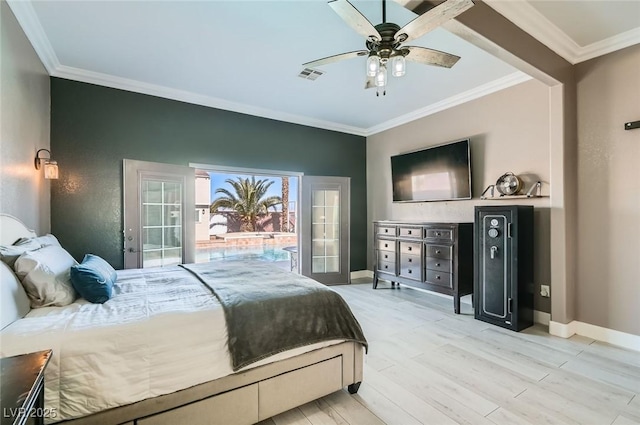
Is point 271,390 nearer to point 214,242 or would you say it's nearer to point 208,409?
point 208,409

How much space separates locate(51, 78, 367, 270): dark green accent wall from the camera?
3531 mm

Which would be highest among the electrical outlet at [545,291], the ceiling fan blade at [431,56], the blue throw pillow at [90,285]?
the ceiling fan blade at [431,56]

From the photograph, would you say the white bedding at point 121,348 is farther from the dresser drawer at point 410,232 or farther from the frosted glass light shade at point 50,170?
the dresser drawer at point 410,232

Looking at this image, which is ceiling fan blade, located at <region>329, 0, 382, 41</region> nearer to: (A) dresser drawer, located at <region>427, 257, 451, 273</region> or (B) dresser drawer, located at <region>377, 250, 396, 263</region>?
(A) dresser drawer, located at <region>427, 257, 451, 273</region>

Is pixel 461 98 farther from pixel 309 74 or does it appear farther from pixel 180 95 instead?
pixel 180 95

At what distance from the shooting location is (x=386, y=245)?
4934 millimetres

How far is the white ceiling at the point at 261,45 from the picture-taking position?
2453mm

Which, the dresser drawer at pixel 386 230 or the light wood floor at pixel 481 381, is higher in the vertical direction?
the dresser drawer at pixel 386 230

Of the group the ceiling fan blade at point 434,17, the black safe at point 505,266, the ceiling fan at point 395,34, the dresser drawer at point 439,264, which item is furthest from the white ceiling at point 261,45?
the dresser drawer at point 439,264

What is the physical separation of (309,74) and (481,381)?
356cm

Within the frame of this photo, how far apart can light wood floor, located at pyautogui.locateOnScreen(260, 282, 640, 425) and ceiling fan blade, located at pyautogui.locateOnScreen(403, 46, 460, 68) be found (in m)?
2.53

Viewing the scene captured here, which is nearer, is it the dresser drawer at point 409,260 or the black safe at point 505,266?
the black safe at point 505,266

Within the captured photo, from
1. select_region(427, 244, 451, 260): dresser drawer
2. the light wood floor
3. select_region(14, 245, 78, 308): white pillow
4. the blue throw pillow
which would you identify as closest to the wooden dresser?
select_region(427, 244, 451, 260): dresser drawer

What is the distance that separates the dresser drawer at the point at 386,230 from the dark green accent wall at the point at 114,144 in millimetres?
2088
